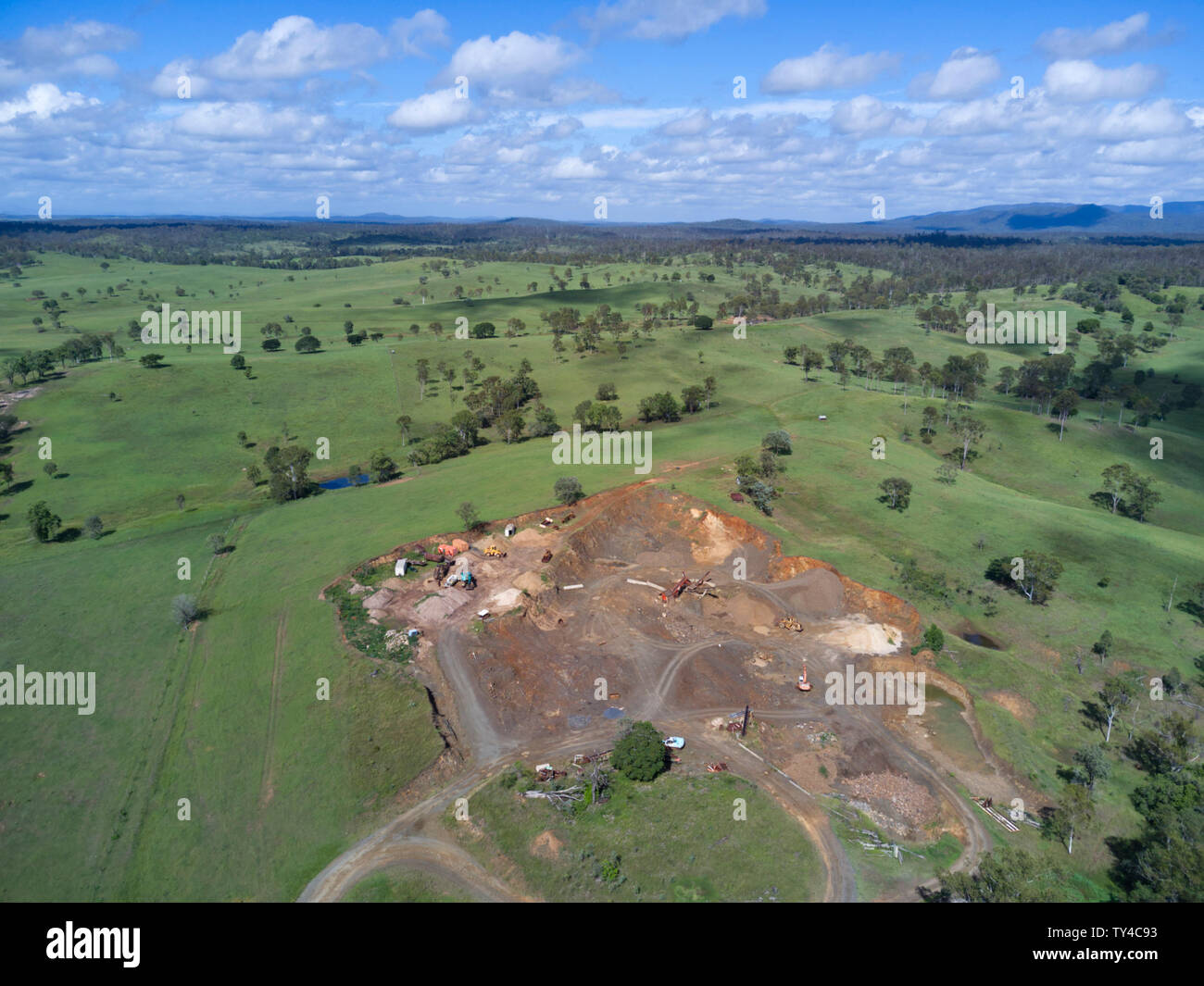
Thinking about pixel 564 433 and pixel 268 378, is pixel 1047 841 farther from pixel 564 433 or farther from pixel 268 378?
pixel 268 378

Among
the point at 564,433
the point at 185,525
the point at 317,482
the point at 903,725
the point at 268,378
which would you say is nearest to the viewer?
the point at 903,725

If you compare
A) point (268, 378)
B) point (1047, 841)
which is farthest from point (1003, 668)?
point (268, 378)

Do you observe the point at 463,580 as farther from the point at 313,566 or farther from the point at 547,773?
the point at 547,773

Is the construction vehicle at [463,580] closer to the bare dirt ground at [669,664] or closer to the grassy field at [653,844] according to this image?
the bare dirt ground at [669,664]

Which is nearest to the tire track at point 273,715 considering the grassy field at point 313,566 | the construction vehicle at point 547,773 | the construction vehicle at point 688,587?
the grassy field at point 313,566

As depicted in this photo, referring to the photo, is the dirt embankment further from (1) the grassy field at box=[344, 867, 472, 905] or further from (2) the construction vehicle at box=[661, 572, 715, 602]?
(1) the grassy field at box=[344, 867, 472, 905]

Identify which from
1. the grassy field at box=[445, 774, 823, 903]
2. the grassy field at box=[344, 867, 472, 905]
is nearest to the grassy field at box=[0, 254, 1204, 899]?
the grassy field at box=[344, 867, 472, 905]
